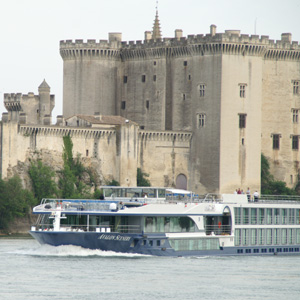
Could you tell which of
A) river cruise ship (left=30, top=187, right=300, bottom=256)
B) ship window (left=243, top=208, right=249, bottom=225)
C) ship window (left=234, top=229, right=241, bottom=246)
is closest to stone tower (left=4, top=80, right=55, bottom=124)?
river cruise ship (left=30, top=187, right=300, bottom=256)

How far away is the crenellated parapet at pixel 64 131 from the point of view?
106 metres

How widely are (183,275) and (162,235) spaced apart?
23.7 feet

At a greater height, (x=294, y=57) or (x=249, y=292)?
(x=294, y=57)

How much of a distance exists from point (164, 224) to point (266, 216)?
7.51 m

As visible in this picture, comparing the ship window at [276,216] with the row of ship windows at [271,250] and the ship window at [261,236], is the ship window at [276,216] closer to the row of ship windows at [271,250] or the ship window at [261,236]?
the ship window at [261,236]

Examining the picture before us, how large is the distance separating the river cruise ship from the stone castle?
95.3 feet

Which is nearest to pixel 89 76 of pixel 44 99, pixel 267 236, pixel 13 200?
pixel 44 99

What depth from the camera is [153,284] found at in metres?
64.8

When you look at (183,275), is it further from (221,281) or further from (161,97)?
(161,97)

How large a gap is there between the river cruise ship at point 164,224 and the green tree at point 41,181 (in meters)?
24.5

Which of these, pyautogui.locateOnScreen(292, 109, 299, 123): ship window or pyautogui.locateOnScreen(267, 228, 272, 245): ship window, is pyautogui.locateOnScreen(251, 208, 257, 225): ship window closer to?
pyautogui.locateOnScreen(267, 228, 272, 245): ship window

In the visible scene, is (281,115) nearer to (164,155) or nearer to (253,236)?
(164,155)

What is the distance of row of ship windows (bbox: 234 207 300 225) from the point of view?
79062 millimetres

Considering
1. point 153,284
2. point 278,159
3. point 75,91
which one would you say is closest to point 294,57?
point 278,159
